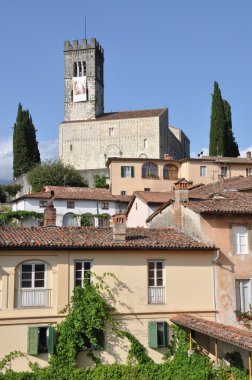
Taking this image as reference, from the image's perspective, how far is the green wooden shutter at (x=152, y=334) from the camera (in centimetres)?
2131

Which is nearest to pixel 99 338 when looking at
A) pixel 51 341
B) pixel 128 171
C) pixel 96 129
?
pixel 51 341

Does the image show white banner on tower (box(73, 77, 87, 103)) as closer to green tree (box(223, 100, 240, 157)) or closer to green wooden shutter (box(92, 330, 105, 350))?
green tree (box(223, 100, 240, 157))

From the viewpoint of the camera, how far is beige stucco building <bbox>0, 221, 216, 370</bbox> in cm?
2023

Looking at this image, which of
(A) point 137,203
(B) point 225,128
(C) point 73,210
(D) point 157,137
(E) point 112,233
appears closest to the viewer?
(E) point 112,233

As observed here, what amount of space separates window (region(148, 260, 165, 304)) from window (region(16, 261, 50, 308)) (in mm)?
4593

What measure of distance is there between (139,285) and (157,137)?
69480 mm

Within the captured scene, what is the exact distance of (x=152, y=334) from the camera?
21.4 meters

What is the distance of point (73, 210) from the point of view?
5650 centimetres

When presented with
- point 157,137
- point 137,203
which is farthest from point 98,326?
point 157,137

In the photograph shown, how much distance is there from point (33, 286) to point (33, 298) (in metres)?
0.49

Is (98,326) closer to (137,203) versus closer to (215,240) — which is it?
(215,240)

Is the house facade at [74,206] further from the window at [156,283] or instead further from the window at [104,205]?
the window at [156,283]

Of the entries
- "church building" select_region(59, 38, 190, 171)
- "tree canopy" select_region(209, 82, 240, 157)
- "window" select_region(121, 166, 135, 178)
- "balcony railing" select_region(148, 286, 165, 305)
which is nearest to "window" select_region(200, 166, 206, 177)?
"window" select_region(121, 166, 135, 178)

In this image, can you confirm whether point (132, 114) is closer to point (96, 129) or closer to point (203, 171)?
point (96, 129)
